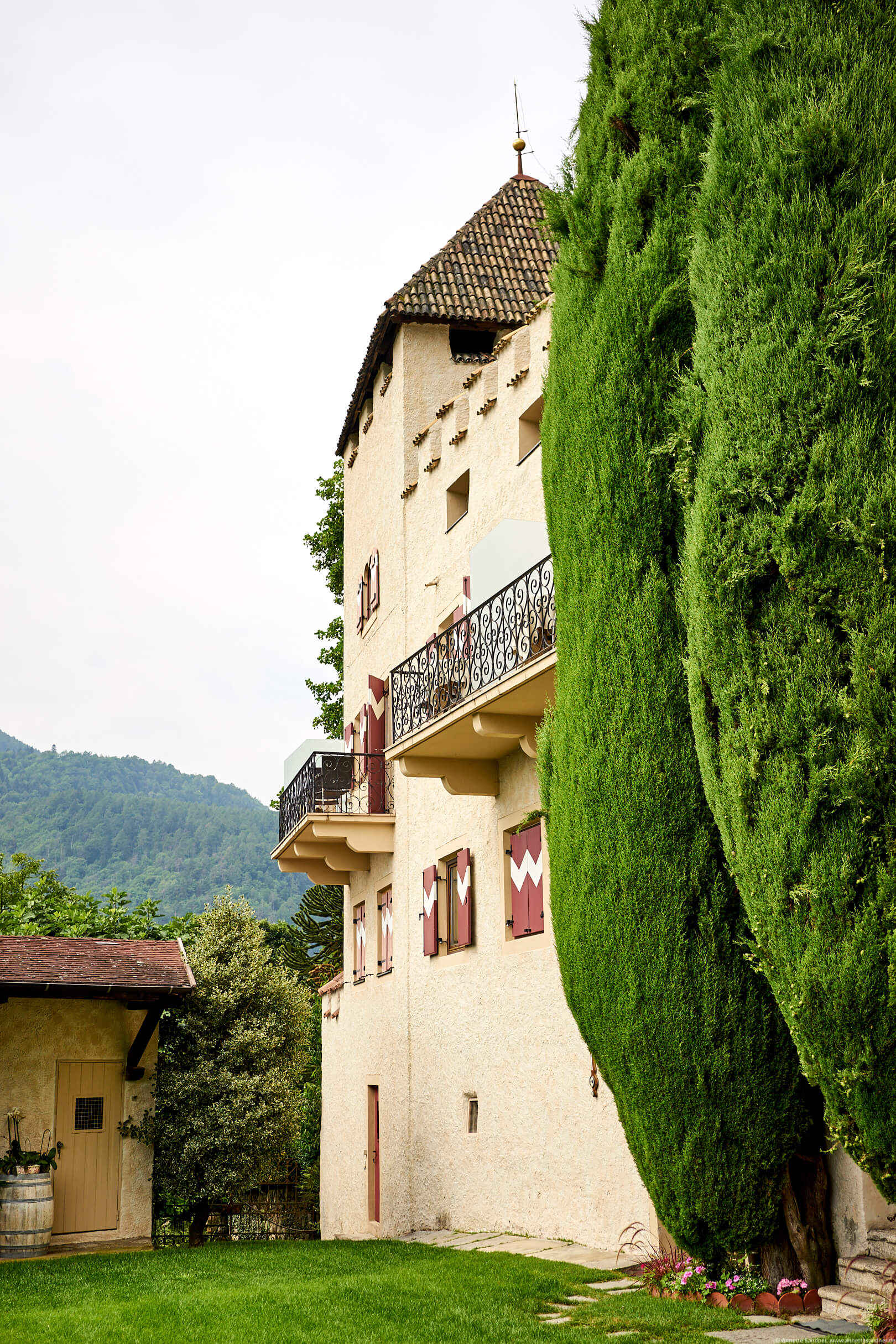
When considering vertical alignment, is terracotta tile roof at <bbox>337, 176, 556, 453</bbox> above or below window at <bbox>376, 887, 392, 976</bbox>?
above

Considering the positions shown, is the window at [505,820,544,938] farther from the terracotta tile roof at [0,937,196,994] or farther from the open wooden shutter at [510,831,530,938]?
the terracotta tile roof at [0,937,196,994]

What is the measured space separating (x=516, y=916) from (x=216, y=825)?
168671mm

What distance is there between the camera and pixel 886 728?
5727mm

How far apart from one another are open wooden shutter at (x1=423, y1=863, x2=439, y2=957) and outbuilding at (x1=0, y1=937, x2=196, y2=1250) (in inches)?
118

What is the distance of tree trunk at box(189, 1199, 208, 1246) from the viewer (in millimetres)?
16547

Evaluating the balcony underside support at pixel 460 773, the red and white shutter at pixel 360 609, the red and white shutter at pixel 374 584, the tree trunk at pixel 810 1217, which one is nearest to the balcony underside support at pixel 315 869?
the red and white shutter at pixel 360 609

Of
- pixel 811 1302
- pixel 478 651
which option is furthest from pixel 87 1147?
pixel 811 1302

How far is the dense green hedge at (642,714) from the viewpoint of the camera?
Answer: 6.88 m

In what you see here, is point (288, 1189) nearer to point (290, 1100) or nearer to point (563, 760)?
point (290, 1100)

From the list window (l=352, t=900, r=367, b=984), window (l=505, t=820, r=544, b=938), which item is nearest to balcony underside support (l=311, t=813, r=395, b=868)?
window (l=352, t=900, r=367, b=984)

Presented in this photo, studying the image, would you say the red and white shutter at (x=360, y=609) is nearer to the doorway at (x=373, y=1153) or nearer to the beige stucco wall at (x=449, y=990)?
the beige stucco wall at (x=449, y=990)

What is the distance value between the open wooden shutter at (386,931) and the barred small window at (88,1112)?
4649 millimetres

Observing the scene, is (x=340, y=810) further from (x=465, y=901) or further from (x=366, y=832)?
(x=465, y=901)

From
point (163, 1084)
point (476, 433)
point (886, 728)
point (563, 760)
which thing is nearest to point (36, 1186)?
point (163, 1084)
